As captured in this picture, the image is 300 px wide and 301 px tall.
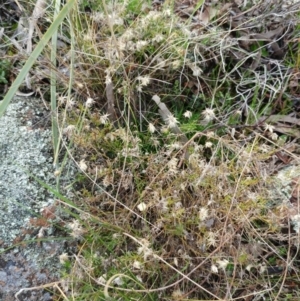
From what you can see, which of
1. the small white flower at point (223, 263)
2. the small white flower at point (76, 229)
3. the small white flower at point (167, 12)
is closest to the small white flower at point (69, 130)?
the small white flower at point (76, 229)

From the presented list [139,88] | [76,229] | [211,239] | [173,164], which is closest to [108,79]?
[139,88]

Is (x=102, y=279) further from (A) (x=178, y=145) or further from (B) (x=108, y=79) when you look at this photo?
(B) (x=108, y=79)

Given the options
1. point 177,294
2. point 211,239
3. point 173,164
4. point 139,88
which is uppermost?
point 139,88

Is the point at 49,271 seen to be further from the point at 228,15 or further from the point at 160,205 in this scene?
the point at 228,15

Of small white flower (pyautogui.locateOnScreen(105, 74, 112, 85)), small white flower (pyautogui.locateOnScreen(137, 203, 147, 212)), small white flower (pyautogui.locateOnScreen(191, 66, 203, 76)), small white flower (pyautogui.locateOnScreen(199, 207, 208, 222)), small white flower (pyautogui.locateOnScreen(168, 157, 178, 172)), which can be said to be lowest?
small white flower (pyautogui.locateOnScreen(199, 207, 208, 222))

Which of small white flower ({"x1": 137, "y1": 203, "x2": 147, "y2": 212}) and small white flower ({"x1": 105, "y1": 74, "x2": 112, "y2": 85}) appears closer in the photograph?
small white flower ({"x1": 137, "y1": 203, "x2": 147, "y2": 212})

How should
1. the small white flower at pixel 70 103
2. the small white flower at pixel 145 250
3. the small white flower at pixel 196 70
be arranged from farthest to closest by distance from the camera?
the small white flower at pixel 196 70, the small white flower at pixel 70 103, the small white flower at pixel 145 250

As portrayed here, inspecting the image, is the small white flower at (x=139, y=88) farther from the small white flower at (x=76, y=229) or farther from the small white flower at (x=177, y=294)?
the small white flower at (x=177, y=294)

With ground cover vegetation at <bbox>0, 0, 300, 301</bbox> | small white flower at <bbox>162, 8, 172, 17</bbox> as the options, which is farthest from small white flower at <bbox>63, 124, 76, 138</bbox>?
small white flower at <bbox>162, 8, 172, 17</bbox>

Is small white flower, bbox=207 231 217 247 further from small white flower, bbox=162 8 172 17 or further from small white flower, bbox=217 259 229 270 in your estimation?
small white flower, bbox=162 8 172 17
